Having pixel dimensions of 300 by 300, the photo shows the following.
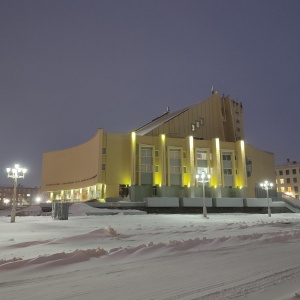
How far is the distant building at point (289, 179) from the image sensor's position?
315 ft

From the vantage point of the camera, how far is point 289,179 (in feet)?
320

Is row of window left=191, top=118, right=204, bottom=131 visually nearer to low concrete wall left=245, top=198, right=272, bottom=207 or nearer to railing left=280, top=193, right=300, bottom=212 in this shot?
low concrete wall left=245, top=198, right=272, bottom=207

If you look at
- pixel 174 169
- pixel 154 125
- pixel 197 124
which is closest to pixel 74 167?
pixel 154 125

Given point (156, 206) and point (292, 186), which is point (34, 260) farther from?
point (292, 186)

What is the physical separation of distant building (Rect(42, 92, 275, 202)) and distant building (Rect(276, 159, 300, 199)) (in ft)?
137

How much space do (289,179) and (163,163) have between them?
2673 inches

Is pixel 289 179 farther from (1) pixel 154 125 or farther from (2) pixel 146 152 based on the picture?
(2) pixel 146 152

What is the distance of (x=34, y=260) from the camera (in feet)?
16.4

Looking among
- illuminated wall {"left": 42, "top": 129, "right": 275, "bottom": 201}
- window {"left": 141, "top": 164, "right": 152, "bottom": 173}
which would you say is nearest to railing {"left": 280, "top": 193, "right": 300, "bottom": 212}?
illuminated wall {"left": 42, "top": 129, "right": 275, "bottom": 201}

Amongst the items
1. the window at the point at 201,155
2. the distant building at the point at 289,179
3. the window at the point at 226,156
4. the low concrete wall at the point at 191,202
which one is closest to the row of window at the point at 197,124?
the window at the point at 201,155

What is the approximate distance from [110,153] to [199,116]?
21031 mm

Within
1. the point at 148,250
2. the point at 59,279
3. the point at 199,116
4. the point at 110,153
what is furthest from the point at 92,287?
the point at 199,116

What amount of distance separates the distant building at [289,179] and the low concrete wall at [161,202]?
6791 cm

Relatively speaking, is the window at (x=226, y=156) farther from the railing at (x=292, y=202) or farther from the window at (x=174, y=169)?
the railing at (x=292, y=202)
